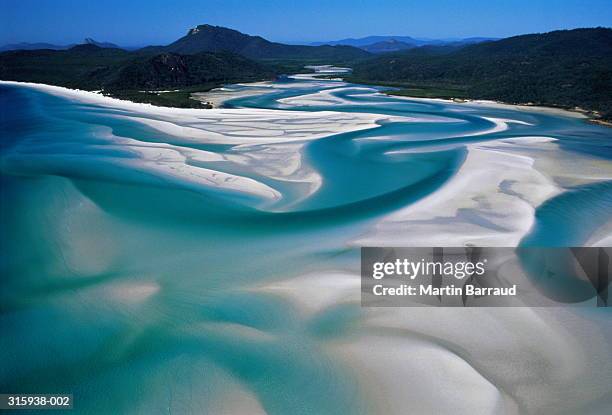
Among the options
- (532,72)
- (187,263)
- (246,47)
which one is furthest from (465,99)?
(246,47)

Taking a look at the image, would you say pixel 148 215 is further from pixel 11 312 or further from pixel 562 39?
pixel 562 39

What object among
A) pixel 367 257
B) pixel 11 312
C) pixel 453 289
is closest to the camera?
pixel 11 312

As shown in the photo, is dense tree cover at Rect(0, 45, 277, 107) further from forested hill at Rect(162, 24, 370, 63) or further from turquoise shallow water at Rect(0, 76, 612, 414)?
forested hill at Rect(162, 24, 370, 63)

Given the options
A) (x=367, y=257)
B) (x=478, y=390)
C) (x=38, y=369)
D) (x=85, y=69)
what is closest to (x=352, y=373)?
(x=478, y=390)

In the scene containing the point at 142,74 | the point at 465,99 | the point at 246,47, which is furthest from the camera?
the point at 246,47

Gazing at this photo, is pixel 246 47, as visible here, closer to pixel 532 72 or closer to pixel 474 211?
pixel 532 72

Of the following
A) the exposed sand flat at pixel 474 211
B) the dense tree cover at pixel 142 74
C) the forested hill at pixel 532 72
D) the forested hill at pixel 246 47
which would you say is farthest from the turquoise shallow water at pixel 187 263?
the forested hill at pixel 246 47
